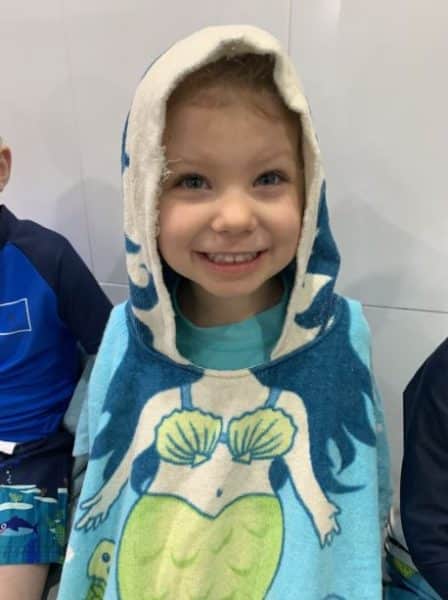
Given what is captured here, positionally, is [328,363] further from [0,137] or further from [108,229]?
[0,137]

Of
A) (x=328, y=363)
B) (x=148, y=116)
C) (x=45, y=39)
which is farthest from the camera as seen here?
(x=45, y=39)

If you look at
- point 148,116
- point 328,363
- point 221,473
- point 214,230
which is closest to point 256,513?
point 221,473

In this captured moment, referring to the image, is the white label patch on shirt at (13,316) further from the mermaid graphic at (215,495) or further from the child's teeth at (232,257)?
the child's teeth at (232,257)

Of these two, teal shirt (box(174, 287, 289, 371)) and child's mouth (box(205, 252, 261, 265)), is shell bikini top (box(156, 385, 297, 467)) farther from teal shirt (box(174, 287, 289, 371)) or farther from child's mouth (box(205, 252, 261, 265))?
child's mouth (box(205, 252, 261, 265))

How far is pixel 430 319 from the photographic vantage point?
2.97ft

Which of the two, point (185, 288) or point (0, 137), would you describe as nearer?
point (185, 288)

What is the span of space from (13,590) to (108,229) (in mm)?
576

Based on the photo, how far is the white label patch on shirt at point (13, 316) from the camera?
941 millimetres

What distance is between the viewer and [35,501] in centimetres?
91

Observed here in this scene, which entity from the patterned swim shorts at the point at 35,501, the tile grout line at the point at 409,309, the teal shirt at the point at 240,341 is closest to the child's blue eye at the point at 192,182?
the teal shirt at the point at 240,341

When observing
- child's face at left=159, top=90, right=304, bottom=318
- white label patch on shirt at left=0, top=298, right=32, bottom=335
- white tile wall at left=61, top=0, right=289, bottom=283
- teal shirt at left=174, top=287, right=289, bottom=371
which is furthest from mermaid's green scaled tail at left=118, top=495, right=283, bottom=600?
white tile wall at left=61, top=0, right=289, bottom=283

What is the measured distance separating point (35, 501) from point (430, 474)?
58 cm

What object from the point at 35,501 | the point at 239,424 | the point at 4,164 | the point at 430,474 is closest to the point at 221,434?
the point at 239,424

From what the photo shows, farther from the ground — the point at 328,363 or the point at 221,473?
the point at 328,363
